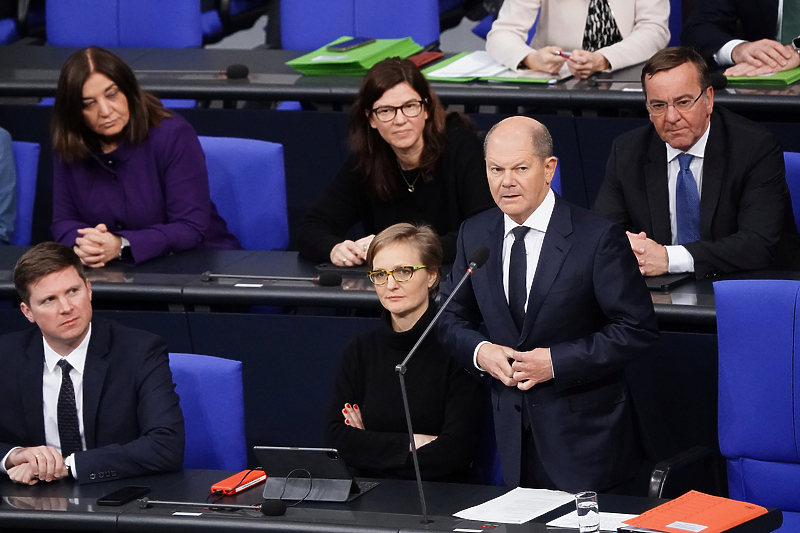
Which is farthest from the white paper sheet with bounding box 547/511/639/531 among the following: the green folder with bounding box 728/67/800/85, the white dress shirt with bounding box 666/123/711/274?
the green folder with bounding box 728/67/800/85

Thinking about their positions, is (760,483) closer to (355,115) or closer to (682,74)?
(682,74)

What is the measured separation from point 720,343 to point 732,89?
1.44 metres

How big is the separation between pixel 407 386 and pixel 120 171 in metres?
1.34

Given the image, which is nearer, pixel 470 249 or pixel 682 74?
pixel 470 249

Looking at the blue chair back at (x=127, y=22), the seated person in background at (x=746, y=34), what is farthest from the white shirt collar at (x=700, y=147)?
the blue chair back at (x=127, y=22)

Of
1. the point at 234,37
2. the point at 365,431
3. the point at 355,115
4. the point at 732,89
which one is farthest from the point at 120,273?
the point at 234,37

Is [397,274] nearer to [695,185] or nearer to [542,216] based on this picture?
[542,216]

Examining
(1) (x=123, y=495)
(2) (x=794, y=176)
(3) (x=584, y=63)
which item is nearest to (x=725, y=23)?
(3) (x=584, y=63)

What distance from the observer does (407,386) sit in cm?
287

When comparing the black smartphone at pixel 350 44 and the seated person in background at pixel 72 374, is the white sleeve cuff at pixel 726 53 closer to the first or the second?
the black smartphone at pixel 350 44

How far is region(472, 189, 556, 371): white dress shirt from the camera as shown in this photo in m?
2.65

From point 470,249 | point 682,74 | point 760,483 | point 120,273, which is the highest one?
point 682,74

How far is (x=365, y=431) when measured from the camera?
2.83 m

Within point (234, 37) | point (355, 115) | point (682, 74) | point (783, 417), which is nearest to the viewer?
point (783, 417)
